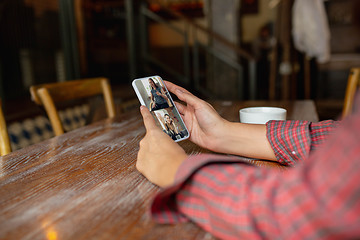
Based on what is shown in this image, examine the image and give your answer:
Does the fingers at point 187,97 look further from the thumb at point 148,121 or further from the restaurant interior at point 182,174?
the thumb at point 148,121

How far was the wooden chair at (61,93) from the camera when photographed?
1362mm

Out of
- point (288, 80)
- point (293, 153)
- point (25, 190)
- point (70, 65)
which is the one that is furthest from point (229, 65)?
point (25, 190)

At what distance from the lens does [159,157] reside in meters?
0.62

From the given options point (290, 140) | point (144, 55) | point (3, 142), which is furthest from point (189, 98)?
point (144, 55)

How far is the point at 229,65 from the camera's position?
4004 mm

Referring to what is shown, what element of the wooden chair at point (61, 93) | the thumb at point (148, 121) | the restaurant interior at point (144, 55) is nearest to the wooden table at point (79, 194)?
the thumb at point (148, 121)

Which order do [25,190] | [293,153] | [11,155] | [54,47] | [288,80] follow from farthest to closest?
1. [288,80]
2. [54,47]
3. [11,155]
4. [293,153]
5. [25,190]

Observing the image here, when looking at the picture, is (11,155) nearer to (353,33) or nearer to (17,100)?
(17,100)

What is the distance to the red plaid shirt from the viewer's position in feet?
1.06

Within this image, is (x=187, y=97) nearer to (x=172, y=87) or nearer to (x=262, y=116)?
(x=172, y=87)

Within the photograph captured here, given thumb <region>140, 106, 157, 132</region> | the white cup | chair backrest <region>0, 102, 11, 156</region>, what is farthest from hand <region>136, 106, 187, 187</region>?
chair backrest <region>0, 102, 11, 156</region>

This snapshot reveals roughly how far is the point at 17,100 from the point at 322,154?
3.45 metres

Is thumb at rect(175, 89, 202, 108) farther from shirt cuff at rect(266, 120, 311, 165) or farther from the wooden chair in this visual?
the wooden chair

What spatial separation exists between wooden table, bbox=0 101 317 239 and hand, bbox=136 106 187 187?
28 millimetres
